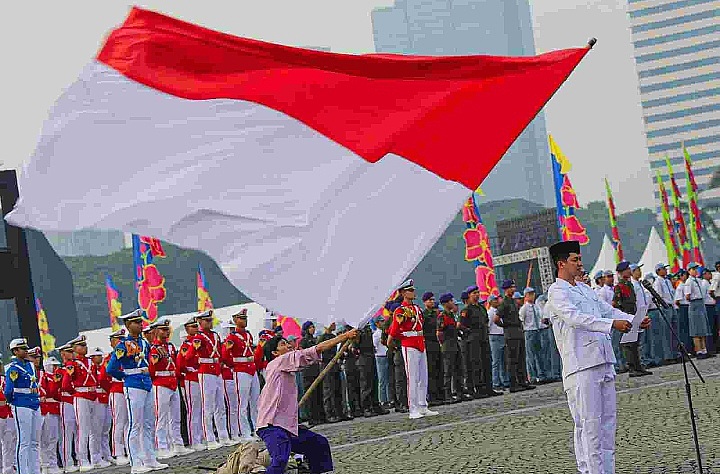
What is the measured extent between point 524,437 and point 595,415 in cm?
439

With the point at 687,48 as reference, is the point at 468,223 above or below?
below

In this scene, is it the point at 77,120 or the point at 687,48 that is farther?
the point at 687,48

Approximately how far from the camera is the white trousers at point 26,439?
671 inches

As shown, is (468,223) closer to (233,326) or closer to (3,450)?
(233,326)

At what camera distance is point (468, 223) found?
1284 inches

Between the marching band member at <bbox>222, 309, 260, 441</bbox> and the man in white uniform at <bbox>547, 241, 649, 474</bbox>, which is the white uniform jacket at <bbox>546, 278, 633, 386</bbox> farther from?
the marching band member at <bbox>222, 309, 260, 441</bbox>

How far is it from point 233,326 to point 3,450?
4127 mm

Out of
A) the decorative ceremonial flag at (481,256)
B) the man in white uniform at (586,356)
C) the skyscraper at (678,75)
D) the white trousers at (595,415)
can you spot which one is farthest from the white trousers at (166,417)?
the skyscraper at (678,75)

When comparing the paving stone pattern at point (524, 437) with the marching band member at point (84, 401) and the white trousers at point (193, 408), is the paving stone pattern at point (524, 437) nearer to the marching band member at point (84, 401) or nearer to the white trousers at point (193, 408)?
the white trousers at point (193, 408)

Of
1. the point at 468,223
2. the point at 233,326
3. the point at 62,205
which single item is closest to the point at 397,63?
the point at 62,205

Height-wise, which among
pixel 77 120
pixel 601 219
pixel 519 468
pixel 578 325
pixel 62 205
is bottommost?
pixel 519 468

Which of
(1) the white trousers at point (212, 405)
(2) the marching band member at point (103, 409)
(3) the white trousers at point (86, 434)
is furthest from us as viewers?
(2) the marching band member at point (103, 409)

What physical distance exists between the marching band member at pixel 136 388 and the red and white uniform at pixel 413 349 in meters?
4.40

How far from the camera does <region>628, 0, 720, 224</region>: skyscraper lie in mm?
163125
